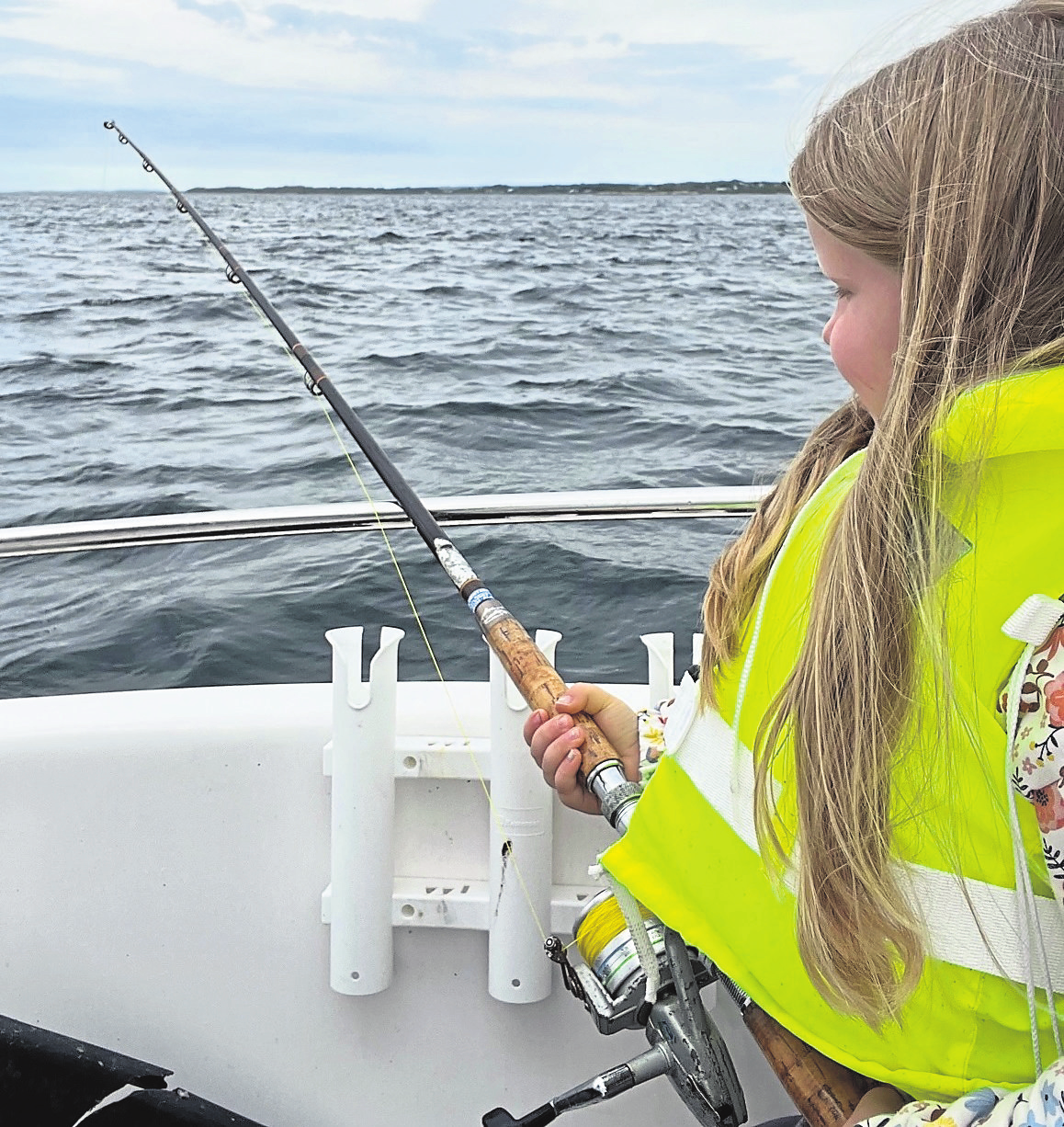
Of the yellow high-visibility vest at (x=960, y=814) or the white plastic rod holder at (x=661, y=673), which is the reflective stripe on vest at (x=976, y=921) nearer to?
the yellow high-visibility vest at (x=960, y=814)

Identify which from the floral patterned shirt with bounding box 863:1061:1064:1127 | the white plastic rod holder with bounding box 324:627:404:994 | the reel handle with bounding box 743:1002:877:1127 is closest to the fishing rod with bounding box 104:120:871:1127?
the reel handle with bounding box 743:1002:877:1127

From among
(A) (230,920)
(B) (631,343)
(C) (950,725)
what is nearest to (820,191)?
(C) (950,725)

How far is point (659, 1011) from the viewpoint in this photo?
1.10 metres

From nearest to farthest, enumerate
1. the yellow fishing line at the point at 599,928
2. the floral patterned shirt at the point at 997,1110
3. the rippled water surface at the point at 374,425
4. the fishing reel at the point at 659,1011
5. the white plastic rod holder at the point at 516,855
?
the floral patterned shirt at the point at 997,1110, the fishing reel at the point at 659,1011, the yellow fishing line at the point at 599,928, the white plastic rod holder at the point at 516,855, the rippled water surface at the point at 374,425

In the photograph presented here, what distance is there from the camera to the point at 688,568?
138 inches

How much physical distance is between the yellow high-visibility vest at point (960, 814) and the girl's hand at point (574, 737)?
267mm

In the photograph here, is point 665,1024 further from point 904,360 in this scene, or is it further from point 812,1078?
point 904,360

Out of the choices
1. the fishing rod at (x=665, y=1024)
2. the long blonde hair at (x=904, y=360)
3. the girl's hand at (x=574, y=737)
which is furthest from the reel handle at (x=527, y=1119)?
the long blonde hair at (x=904, y=360)

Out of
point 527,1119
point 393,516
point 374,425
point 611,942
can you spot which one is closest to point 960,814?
point 611,942

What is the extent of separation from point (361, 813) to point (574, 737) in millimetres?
441

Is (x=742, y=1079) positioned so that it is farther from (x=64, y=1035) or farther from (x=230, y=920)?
(x=64, y=1035)

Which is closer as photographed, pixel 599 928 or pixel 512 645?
pixel 599 928

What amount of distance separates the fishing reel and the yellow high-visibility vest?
3.2 inches

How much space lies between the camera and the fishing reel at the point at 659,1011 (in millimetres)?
1071
